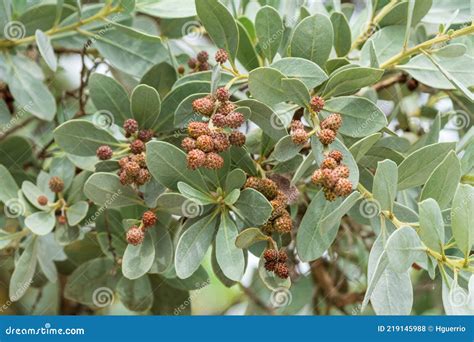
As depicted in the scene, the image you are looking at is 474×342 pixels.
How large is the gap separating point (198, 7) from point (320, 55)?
0.23m

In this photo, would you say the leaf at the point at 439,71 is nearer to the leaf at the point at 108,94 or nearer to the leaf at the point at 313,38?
the leaf at the point at 313,38

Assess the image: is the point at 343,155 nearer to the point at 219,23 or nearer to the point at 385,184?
the point at 385,184

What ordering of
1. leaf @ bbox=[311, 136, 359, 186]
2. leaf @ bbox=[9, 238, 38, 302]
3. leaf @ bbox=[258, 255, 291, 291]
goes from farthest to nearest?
leaf @ bbox=[9, 238, 38, 302]
leaf @ bbox=[258, 255, 291, 291]
leaf @ bbox=[311, 136, 359, 186]

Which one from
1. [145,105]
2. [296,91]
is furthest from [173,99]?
[296,91]

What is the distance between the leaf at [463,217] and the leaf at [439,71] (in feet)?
0.80

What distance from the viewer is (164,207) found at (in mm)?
1291

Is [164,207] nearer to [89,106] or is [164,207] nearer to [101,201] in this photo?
[101,201]

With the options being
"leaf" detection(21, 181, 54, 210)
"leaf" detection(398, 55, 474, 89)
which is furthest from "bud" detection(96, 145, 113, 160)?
"leaf" detection(398, 55, 474, 89)

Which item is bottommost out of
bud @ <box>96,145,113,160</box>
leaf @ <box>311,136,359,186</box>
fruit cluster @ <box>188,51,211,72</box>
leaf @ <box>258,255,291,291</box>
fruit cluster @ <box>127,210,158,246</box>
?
leaf @ <box>258,255,291,291</box>

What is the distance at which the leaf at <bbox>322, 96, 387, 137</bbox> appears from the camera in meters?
1.20

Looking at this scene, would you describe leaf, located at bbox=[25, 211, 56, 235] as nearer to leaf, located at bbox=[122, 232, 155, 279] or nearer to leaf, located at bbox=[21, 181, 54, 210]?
leaf, located at bbox=[21, 181, 54, 210]

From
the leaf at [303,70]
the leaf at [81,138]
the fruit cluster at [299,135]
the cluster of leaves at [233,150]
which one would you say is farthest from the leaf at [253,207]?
the leaf at [81,138]

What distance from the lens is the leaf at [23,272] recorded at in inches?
56.9

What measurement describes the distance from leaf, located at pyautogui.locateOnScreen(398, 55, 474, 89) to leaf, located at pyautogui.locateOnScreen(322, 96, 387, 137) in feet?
0.56
